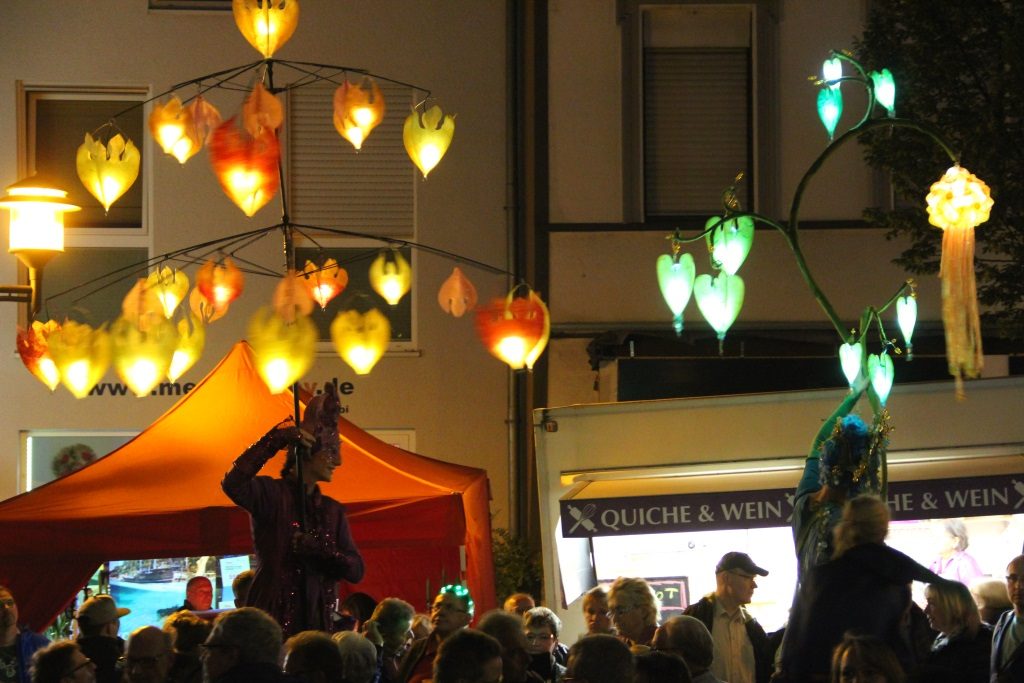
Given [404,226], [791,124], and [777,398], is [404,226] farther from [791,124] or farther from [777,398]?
[777,398]

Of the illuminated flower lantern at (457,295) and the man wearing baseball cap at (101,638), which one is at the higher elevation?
the illuminated flower lantern at (457,295)

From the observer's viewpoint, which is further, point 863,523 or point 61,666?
point 61,666

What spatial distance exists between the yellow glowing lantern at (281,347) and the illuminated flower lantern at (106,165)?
178cm

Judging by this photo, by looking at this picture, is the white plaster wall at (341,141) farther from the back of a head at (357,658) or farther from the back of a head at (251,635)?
the back of a head at (251,635)

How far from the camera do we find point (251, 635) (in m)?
5.48

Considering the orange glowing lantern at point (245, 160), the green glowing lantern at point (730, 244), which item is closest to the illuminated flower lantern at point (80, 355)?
the orange glowing lantern at point (245, 160)

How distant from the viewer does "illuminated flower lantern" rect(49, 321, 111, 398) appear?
962 centimetres

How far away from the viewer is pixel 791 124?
57.1 ft

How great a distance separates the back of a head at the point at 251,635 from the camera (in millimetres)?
5465

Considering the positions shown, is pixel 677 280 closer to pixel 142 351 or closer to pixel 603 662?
pixel 142 351

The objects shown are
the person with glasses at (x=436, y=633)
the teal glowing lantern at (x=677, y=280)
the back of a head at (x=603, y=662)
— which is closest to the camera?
the back of a head at (x=603, y=662)

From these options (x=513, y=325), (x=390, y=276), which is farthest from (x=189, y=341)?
(x=513, y=325)

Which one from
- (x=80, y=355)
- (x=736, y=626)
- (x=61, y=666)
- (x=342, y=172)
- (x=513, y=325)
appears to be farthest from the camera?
(x=342, y=172)

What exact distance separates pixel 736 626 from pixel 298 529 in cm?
280
